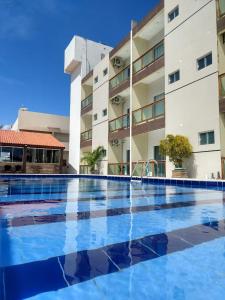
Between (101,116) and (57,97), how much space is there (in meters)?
21.1

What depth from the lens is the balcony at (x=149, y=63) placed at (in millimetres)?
16745

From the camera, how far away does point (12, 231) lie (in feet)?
12.4

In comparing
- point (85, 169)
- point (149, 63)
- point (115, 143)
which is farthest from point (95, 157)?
point (149, 63)

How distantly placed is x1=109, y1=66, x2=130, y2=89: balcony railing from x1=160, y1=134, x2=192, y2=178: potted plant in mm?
8437

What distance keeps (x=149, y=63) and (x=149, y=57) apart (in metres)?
0.59

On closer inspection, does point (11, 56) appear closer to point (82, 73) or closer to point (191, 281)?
point (82, 73)

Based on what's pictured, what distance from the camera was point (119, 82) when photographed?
70.2 ft

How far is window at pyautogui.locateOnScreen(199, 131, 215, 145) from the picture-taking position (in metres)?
12.4

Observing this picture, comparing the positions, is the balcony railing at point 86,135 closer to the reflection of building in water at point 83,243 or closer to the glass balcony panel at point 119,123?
the glass balcony panel at point 119,123

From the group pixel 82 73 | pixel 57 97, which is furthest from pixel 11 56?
pixel 57 97

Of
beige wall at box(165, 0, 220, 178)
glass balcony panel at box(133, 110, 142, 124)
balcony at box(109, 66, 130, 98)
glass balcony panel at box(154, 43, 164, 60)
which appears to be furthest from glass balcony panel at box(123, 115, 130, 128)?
glass balcony panel at box(154, 43, 164, 60)

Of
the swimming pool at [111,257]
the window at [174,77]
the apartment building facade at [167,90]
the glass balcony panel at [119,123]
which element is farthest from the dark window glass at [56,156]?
the swimming pool at [111,257]

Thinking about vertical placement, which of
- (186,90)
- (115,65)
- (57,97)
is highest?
(57,97)

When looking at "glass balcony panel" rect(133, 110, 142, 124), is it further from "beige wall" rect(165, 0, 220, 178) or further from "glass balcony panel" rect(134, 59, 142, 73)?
"glass balcony panel" rect(134, 59, 142, 73)
